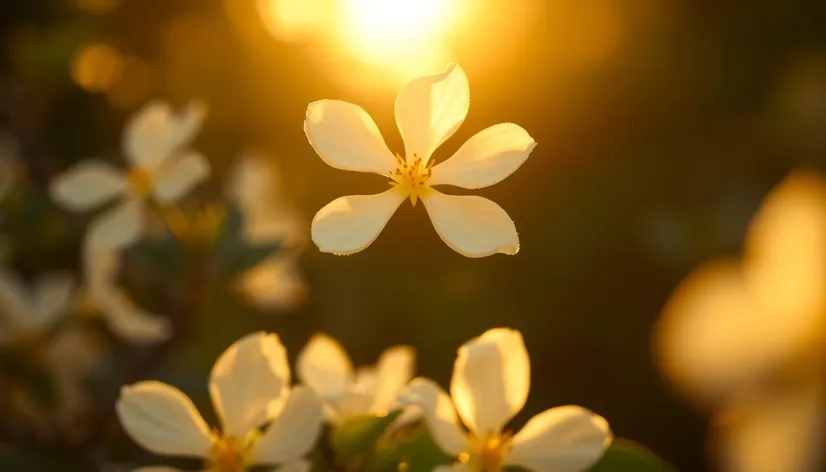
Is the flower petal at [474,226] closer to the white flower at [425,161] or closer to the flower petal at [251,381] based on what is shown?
the white flower at [425,161]

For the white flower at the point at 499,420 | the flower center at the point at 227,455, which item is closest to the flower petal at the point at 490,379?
the white flower at the point at 499,420

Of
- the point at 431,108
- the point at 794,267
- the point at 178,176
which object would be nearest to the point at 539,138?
the point at 794,267

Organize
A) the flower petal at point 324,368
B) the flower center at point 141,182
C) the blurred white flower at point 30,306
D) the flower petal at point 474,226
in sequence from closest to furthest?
the flower petal at point 474,226 < the flower petal at point 324,368 < the flower center at point 141,182 < the blurred white flower at point 30,306

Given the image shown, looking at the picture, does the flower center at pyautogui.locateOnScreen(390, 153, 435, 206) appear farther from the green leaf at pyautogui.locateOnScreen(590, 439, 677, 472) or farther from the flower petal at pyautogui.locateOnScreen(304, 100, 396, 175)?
the green leaf at pyautogui.locateOnScreen(590, 439, 677, 472)

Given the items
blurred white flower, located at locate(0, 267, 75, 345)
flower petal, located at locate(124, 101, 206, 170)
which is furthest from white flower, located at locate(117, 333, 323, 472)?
blurred white flower, located at locate(0, 267, 75, 345)

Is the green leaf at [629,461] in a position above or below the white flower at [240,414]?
below

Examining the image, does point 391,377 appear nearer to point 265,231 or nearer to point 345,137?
point 345,137
